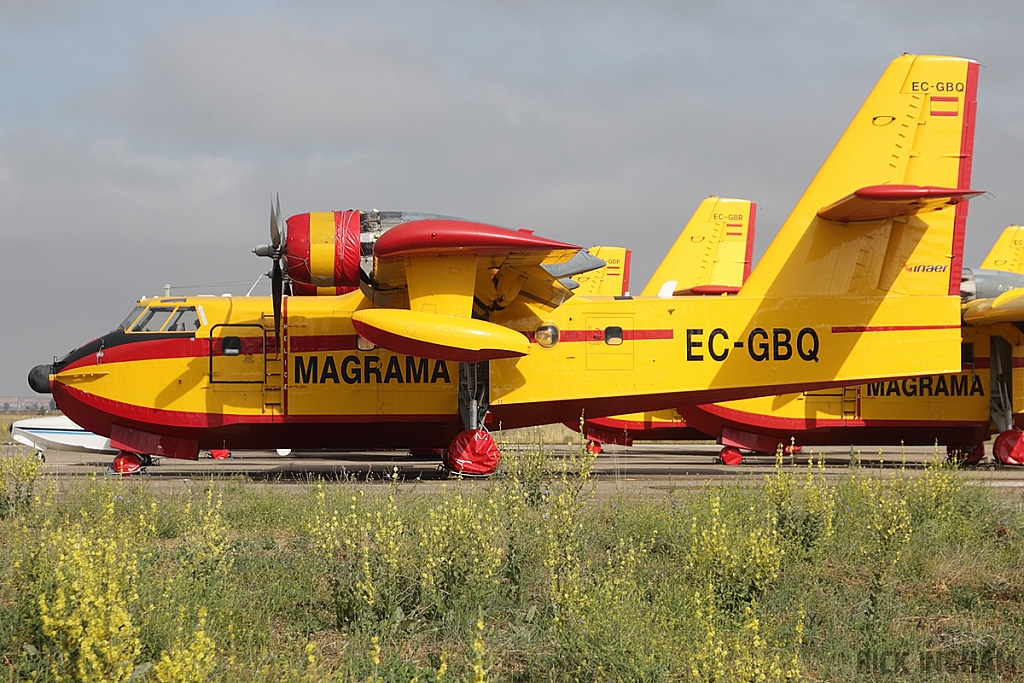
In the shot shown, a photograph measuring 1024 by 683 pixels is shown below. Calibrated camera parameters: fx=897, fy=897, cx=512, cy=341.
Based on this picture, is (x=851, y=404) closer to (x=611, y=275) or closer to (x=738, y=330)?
(x=738, y=330)

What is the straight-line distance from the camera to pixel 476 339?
1470 centimetres

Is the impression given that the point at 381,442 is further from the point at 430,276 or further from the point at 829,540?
the point at 829,540

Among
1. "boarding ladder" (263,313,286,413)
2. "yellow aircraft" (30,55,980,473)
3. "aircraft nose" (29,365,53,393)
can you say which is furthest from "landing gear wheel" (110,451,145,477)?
"boarding ladder" (263,313,286,413)

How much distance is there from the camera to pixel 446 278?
15.2 m

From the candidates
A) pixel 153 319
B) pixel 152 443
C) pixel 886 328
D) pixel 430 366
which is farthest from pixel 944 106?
pixel 152 443

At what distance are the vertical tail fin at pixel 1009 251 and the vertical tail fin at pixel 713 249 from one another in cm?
1009

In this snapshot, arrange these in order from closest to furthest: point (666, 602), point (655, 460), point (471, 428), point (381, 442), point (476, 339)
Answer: point (666, 602)
point (476, 339)
point (471, 428)
point (381, 442)
point (655, 460)

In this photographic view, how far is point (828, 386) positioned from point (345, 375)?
362 inches

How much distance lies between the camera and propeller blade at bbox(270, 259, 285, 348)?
51.9 ft

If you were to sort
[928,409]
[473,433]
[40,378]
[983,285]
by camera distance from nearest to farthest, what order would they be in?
[473,433]
[40,378]
[928,409]
[983,285]

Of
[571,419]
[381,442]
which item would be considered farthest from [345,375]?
[571,419]

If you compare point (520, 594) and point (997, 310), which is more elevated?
point (997, 310)

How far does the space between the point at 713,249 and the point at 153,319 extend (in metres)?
18.4

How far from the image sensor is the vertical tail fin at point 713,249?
29.3 m
